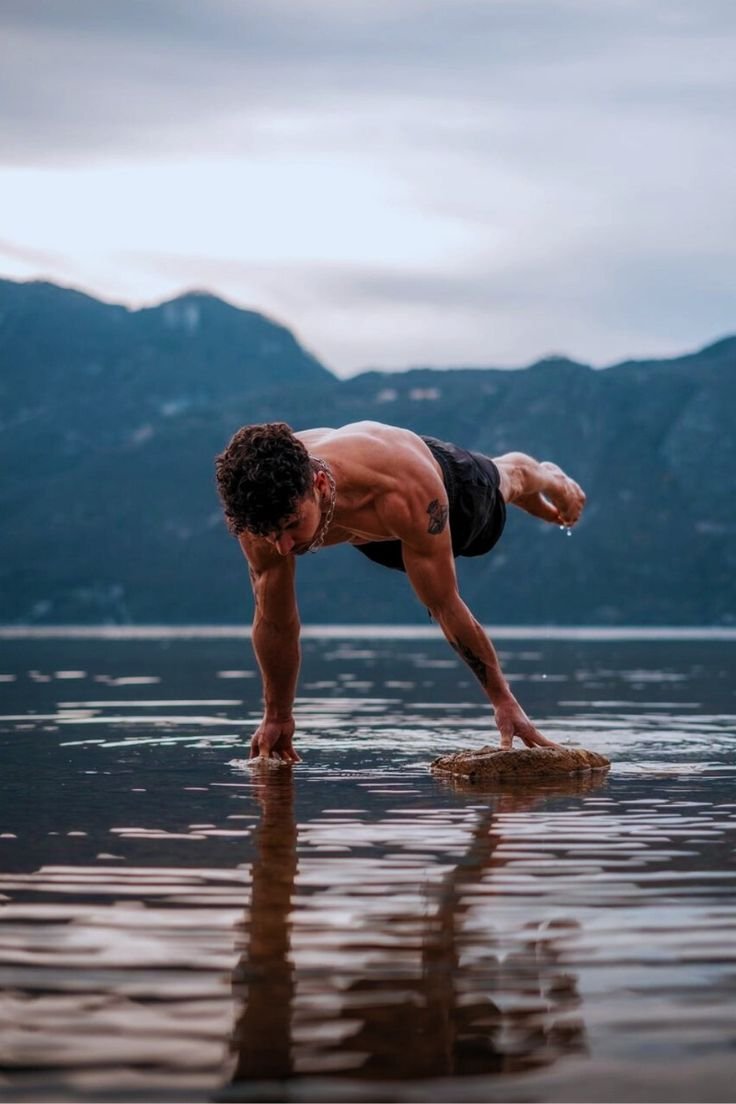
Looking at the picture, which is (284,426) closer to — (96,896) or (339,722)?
(96,896)

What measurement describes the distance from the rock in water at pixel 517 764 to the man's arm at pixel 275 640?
0.98 meters

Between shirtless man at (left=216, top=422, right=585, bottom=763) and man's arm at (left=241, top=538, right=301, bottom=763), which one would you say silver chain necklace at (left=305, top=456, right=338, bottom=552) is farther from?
man's arm at (left=241, top=538, right=301, bottom=763)

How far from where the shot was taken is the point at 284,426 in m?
7.66

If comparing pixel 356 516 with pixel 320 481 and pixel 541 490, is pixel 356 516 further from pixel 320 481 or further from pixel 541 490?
pixel 541 490

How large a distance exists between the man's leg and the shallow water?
6.62 feet

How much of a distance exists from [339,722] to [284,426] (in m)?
6.08

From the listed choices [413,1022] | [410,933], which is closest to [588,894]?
[410,933]

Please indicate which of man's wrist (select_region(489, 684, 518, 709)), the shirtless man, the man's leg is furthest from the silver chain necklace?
the man's leg

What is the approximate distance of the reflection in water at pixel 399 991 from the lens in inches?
127

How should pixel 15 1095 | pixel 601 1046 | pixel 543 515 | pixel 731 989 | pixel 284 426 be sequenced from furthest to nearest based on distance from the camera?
pixel 543 515, pixel 284 426, pixel 731 989, pixel 601 1046, pixel 15 1095

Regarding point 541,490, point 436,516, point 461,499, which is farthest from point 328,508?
point 541,490

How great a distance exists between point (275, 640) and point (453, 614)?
1.07 m

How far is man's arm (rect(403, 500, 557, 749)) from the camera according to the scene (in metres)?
8.80

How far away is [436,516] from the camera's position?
875cm
